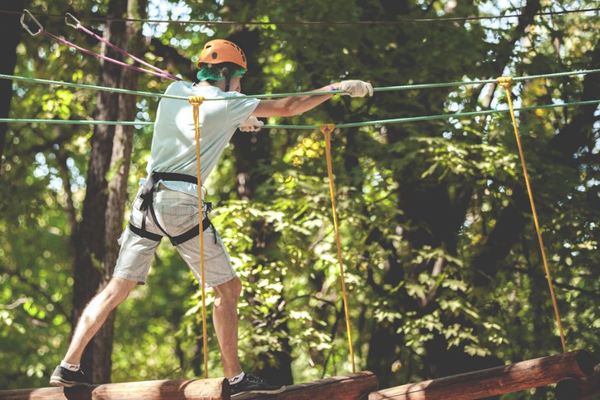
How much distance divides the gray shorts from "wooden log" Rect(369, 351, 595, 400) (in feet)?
3.19

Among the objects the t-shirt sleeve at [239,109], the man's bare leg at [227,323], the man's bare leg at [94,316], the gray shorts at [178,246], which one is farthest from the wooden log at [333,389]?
the t-shirt sleeve at [239,109]

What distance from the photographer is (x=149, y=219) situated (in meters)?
3.82

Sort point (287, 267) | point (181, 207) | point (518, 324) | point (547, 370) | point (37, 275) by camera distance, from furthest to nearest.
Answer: point (37, 275) → point (518, 324) → point (287, 267) → point (547, 370) → point (181, 207)

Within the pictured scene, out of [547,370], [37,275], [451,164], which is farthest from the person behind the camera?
[37,275]

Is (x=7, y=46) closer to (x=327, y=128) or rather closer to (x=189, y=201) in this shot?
(x=327, y=128)

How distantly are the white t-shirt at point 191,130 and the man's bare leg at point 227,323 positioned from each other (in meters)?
0.47

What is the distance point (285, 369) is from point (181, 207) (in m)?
4.12

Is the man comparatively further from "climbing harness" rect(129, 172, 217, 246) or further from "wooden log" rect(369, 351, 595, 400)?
"wooden log" rect(369, 351, 595, 400)

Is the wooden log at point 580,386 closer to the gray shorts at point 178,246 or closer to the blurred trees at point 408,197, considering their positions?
the gray shorts at point 178,246

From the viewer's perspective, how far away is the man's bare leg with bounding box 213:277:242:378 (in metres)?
3.84

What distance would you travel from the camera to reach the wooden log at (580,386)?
400 cm

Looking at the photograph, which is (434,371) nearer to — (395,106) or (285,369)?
(285,369)

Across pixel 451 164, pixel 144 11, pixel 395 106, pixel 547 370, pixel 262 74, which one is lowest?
pixel 547 370

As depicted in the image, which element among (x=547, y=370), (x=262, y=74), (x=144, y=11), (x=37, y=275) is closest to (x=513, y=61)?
(x=262, y=74)
